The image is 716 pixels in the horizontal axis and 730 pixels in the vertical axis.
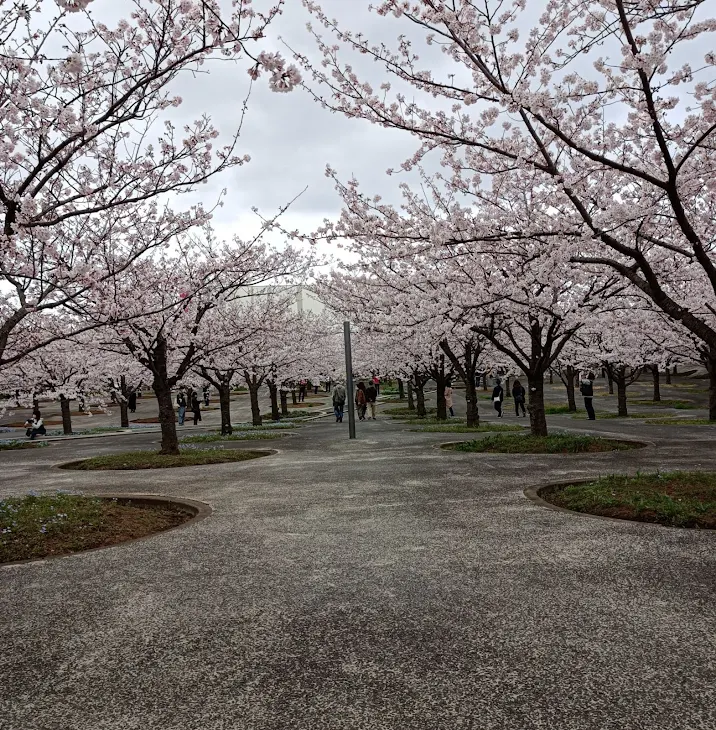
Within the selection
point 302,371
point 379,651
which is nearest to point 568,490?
point 379,651

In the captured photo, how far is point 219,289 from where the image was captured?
14.2 m

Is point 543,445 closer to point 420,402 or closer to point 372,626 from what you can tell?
point 372,626

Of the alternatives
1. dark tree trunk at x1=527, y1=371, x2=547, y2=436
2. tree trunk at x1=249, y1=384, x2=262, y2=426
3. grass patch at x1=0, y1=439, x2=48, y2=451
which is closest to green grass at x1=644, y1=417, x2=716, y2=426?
dark tree trunk at x1=527, y1=371, x2=547, y2=436

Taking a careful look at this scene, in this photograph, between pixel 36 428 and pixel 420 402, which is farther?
pixel 420 402

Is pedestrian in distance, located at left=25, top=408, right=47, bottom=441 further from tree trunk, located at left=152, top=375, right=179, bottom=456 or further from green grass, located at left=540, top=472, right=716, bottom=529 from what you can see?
green grass, located at left=540, top=472, right=716, bottom=529

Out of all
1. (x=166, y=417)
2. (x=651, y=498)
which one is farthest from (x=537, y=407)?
(x=166, y=417)

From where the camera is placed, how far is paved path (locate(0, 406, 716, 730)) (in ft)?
9.71

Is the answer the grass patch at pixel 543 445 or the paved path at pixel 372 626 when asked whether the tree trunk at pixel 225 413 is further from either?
the paved path at pixel 372 626

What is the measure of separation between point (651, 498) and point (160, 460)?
10.4m

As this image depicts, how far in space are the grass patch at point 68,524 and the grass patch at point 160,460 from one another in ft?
16.6

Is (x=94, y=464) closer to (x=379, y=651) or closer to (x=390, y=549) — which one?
(x=390, y=549)

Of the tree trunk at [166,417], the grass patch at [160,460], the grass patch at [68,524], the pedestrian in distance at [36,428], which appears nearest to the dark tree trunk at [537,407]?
the grass patch at [160,460]

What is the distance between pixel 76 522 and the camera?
6.77 m

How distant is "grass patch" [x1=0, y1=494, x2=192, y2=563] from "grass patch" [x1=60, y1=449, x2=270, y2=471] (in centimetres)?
507
